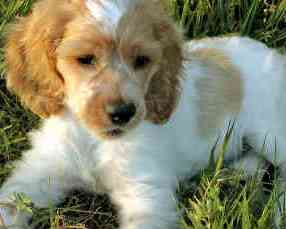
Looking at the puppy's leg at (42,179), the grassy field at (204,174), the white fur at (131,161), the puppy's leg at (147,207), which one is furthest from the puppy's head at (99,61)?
the grassy field at (204,174)

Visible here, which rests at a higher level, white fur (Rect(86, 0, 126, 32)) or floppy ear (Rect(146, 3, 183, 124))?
white fur (Rect(86, 0, 126, 32))

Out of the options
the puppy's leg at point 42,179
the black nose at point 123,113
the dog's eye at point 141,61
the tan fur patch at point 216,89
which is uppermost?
the dog's eye at point 141,61

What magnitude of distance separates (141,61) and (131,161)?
2.30 feet

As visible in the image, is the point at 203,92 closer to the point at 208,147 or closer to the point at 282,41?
the point at 208,147

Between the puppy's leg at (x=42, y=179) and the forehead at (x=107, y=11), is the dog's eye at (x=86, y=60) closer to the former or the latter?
the forehead at (x=107, y=11)

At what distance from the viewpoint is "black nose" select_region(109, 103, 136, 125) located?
4828 millimetres

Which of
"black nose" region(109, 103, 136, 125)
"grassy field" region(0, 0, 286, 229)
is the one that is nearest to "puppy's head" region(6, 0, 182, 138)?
"black nose" region(109, 103, 136, 125)

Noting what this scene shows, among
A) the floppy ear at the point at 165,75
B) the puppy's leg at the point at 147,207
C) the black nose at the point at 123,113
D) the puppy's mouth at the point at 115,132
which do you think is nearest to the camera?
the black nose at the point at 123,113

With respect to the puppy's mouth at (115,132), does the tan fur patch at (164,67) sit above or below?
above

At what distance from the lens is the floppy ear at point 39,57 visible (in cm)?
511

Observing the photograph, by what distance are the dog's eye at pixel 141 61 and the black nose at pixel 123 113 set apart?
11.5 inches

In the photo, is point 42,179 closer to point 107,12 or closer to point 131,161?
point 131,161

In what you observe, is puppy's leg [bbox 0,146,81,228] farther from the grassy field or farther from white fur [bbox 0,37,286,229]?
the grassy field

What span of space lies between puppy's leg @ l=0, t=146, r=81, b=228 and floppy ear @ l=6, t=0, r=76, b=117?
1.06ft
